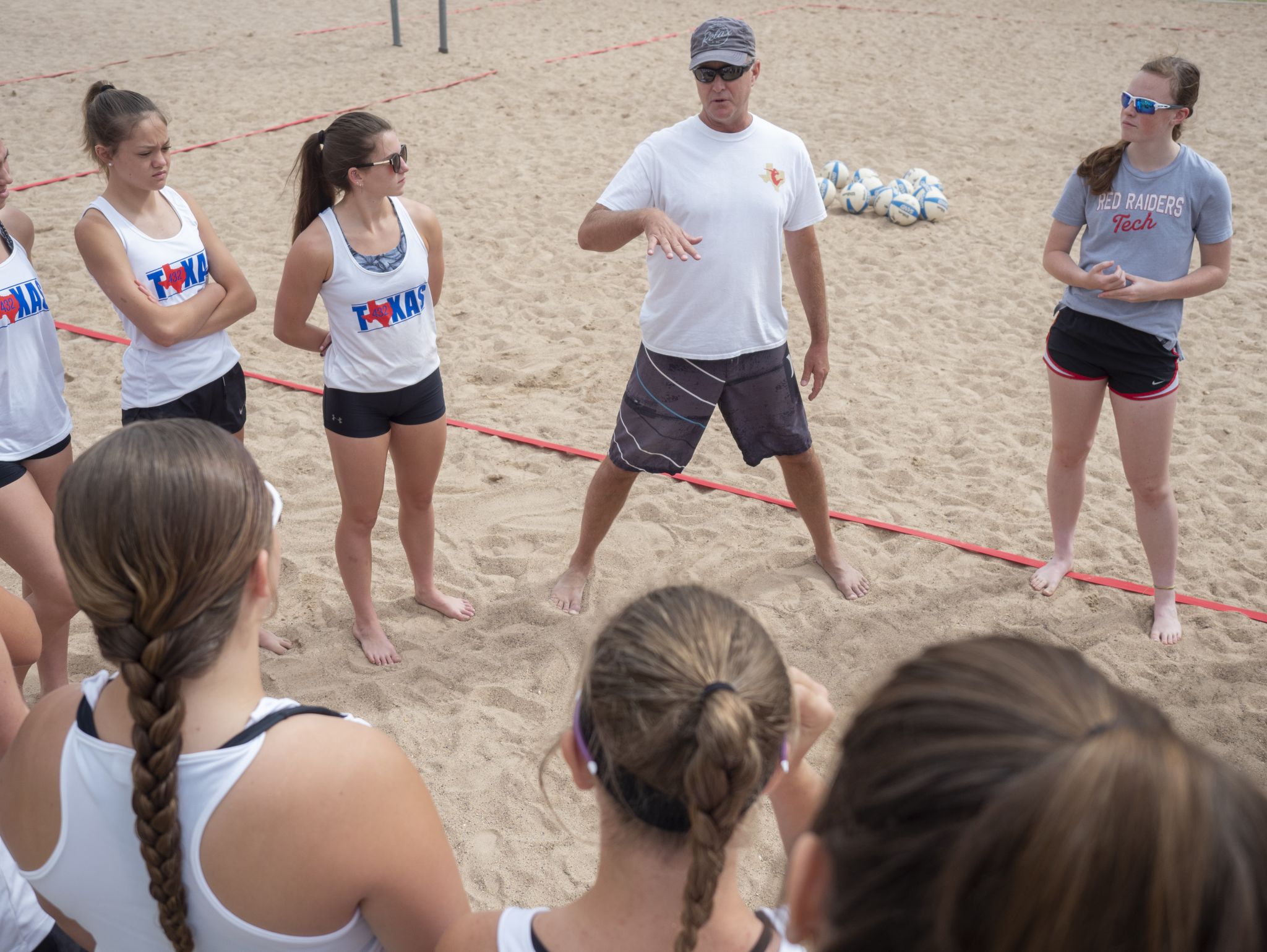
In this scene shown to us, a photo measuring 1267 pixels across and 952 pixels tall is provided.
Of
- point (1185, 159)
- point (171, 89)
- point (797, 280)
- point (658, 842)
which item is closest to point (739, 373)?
point (797, 280)

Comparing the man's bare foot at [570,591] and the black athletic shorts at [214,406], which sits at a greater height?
the black athletic shorts at [214,406]

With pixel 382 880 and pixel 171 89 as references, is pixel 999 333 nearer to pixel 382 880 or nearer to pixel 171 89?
pixel 382 880

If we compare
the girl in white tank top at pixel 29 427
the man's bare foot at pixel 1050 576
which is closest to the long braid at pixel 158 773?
the girl in white tank top at pixel 29 427

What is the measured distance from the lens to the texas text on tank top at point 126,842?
1.26 m

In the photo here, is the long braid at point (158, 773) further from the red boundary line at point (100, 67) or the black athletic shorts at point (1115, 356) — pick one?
the red boundary line at point (100, 67)

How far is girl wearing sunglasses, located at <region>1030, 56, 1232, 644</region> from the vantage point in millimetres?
3107

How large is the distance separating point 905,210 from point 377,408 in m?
5.30

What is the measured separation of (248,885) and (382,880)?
6.7 inches

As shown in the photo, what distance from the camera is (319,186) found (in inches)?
121

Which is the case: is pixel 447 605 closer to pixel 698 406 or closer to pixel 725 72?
pixel 698 406

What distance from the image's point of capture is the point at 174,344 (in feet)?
9.92

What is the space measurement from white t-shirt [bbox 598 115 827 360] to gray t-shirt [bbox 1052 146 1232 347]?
0.90 metres

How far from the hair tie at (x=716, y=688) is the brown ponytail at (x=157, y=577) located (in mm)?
624

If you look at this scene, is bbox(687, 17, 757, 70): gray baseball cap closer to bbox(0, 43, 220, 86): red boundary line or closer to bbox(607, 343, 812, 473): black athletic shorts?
bbox(607, 343, 812, 473): black athletic shorts
